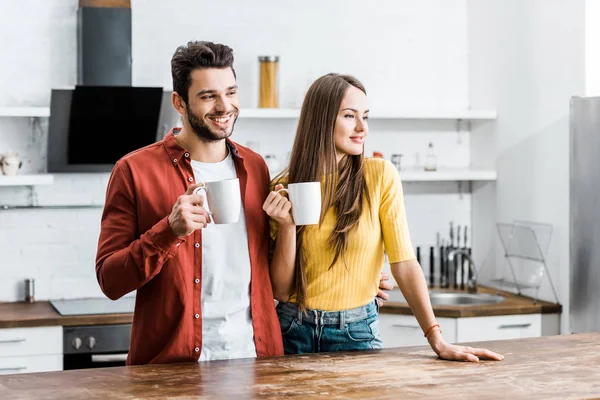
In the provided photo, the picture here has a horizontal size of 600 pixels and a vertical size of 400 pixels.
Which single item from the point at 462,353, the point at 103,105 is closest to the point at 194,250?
the point at 462,353

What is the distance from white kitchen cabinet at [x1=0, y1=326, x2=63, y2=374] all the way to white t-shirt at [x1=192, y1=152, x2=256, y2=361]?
1.74m

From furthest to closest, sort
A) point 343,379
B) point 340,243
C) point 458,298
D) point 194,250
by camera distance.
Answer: point 458,298
point 340,243
point 194,250
point 343,379

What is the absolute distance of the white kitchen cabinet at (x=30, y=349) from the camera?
387 centimetres

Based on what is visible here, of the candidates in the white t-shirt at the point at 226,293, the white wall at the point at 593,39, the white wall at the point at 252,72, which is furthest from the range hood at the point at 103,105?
the white wall at the point at 593,39

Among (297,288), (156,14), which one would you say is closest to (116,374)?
(297,288)

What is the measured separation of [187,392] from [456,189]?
3404mm

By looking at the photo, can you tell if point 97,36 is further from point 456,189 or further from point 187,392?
point 187,392

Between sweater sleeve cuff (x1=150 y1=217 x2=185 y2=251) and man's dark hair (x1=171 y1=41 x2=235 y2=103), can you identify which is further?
man's dark hair (x1=171 y1=41 x2=235 y2=103)

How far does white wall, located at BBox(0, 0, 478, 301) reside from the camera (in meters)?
4.39

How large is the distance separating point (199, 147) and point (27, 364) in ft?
6.12

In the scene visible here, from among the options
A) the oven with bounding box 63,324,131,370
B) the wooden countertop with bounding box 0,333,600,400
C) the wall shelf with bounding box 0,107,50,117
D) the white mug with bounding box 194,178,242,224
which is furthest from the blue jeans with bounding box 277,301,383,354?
the wall shelf with bounding box 0,107,50,117

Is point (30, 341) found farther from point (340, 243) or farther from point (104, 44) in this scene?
point (340, 243)

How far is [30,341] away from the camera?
3.89m

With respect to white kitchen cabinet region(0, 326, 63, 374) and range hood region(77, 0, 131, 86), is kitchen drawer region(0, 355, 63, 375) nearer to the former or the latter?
white kitchen cabinet region(0, 326, 63, 374)
